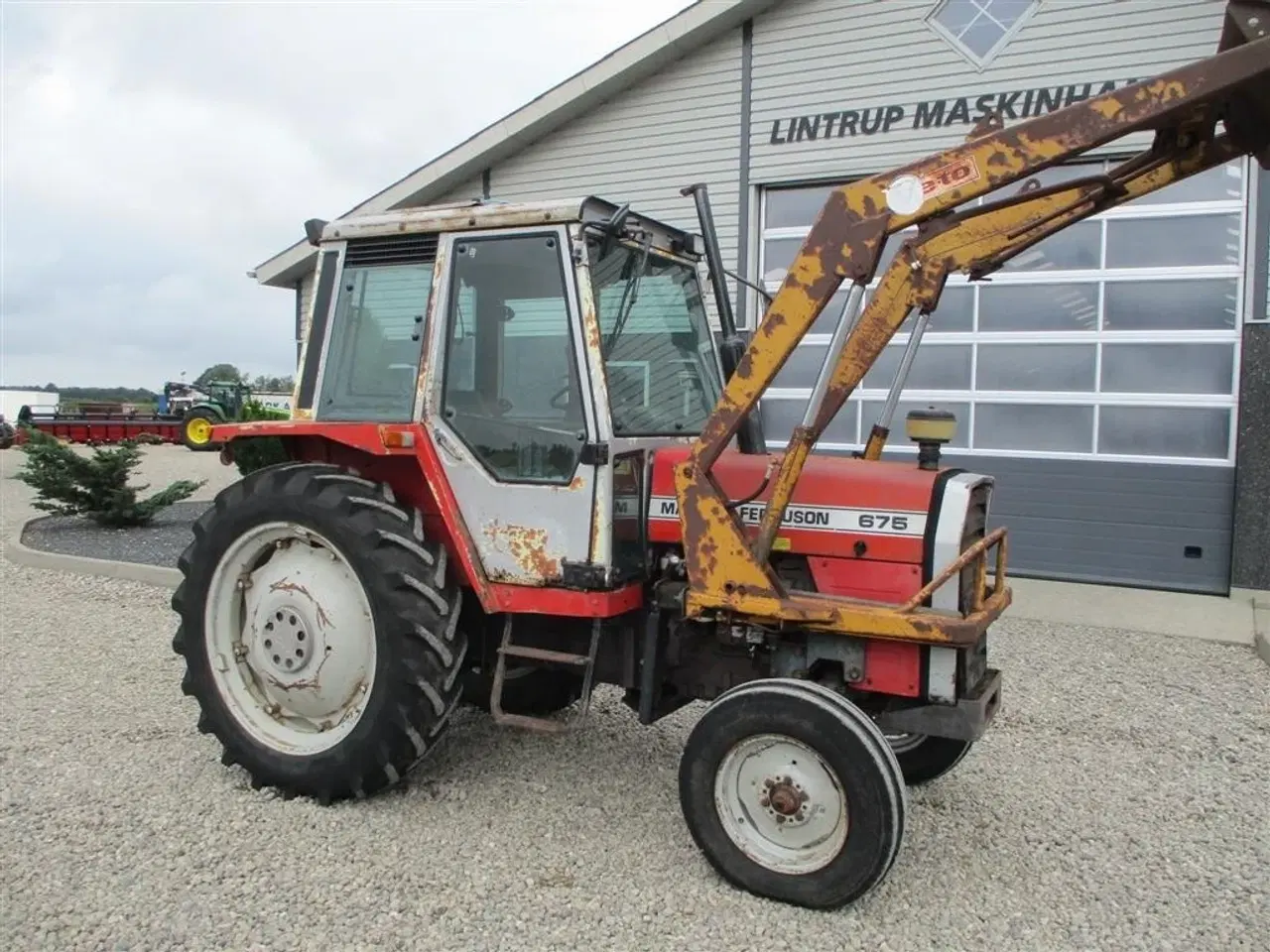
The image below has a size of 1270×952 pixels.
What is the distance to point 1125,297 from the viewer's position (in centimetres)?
824

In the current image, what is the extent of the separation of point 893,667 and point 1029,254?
6463mm

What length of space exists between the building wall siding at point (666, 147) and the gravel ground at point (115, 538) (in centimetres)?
520

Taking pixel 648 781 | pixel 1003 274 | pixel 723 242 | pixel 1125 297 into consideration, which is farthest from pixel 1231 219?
pixel 648 781

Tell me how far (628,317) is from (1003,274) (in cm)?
602

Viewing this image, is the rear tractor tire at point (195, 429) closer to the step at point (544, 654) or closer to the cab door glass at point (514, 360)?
the cab door glass at point (514, 360)

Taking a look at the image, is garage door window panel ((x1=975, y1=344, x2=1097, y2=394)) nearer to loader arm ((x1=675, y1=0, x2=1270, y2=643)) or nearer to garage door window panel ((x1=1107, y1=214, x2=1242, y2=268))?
garage door window panel ((x1=1107, y1=214, x2=1242, y2=268))

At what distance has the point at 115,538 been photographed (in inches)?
386

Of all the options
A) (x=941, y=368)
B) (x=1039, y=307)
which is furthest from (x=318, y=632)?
(x=1039, y=307)

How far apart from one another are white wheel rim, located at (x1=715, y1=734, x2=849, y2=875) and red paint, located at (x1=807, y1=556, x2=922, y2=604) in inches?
23.1

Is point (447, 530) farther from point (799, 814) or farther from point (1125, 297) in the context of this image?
point (1125, 297)

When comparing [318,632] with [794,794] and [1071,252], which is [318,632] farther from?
[1071,252]

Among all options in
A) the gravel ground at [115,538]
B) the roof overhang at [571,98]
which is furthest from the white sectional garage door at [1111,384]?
the gravel ground at [115,538]

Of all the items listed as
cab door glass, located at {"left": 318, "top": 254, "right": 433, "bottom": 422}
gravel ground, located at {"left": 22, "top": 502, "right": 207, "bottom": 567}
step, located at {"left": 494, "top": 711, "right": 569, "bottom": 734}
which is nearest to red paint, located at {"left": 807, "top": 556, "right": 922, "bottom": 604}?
step, located at {"left": 494, "top": 711, "right": 569, "bottom": 734}

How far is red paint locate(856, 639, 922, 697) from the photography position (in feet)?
10.8
